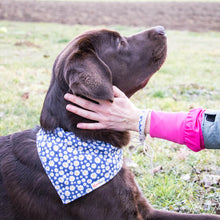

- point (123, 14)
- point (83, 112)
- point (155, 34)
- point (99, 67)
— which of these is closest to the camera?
point (99, 67)

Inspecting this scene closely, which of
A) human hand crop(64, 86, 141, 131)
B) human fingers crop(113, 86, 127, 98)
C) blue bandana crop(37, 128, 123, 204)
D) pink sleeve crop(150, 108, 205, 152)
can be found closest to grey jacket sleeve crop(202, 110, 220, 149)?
pink sleeve crop(150, 108, 205, 152)

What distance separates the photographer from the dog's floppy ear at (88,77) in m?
2.12

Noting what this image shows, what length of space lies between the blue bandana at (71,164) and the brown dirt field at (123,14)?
57.1ft

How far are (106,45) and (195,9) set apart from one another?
77.2ft

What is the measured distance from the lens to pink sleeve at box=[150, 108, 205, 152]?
2.44 metres

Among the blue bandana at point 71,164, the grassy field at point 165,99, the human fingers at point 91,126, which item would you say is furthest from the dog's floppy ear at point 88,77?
the grassy field at point 165,99

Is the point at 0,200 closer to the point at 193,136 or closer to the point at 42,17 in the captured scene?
the point at 193,136

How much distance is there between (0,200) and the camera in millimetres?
2459

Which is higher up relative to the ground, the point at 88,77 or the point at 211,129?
the point at 88,77

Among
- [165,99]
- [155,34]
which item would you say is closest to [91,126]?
[155,34]

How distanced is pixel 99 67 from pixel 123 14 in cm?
2156

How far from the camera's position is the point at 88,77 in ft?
6.99

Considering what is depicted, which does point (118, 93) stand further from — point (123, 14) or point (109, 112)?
point (123, 14)

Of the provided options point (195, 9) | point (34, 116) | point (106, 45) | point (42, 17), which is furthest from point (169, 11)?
point (106, 45)
